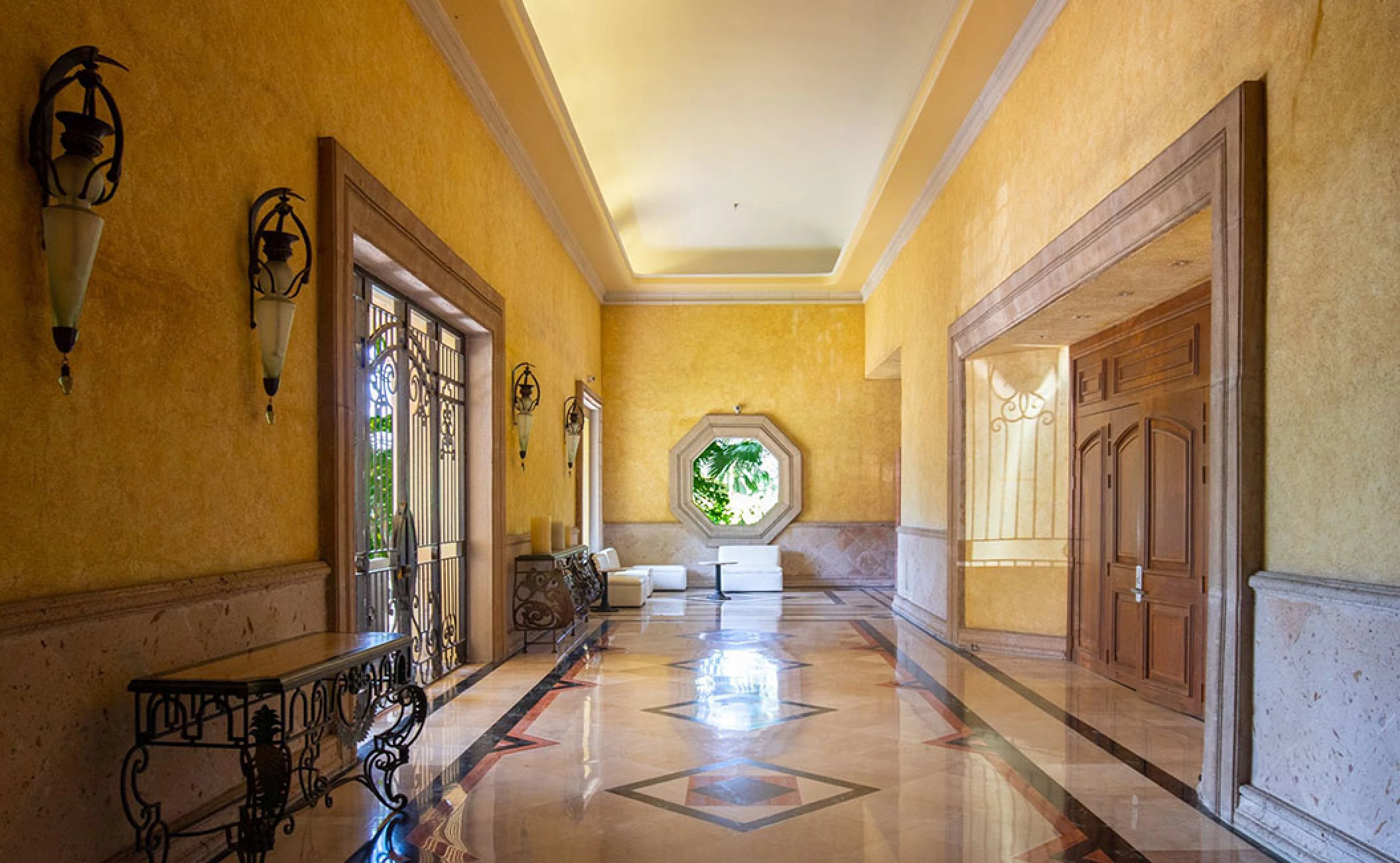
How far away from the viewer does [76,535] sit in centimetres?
276

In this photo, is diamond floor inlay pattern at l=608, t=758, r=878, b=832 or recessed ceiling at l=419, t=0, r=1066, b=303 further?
recessed ceiling at l=419, t=0, r=1066, b=303

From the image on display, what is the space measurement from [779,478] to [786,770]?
9.88m

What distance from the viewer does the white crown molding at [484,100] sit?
5.88 metres

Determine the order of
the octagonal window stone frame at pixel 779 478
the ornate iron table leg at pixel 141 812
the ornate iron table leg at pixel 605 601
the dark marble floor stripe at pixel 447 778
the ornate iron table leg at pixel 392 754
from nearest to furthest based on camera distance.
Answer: the ornate iron table leg at pixel 141 812 < the dark marble floor stripe at pixel 447 778 < the ornate iron table leg at pixel 392 754 < the ornate iron table leg at pixel 605 601 < the octagonal window stone frame at pixel 779 478

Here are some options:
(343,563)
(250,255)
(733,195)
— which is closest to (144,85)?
(250,255)

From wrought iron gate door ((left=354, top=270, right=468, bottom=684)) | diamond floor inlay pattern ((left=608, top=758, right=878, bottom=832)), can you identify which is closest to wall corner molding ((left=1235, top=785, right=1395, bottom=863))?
diamond floor inlay pattern ((left=608, top=758, right=878, bottom=832))

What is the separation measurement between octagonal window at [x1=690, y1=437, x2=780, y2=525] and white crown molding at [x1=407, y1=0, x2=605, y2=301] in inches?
268

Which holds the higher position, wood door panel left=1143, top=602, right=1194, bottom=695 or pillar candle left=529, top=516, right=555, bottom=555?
pillar candle left=529, top=516, right=555, bottom=555

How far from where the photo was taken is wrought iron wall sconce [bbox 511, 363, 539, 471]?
8227mm

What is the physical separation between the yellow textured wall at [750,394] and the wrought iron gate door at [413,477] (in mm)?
6987

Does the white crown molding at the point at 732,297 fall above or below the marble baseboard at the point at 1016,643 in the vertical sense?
above

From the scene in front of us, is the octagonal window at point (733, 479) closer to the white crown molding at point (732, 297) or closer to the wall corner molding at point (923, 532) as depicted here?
the white crown molding at point (732, 297)

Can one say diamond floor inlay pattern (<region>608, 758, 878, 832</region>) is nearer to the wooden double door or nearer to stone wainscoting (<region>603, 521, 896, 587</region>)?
the wooden double door

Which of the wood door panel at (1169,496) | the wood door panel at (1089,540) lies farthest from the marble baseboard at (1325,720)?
the wood door panel at (1089,540)
